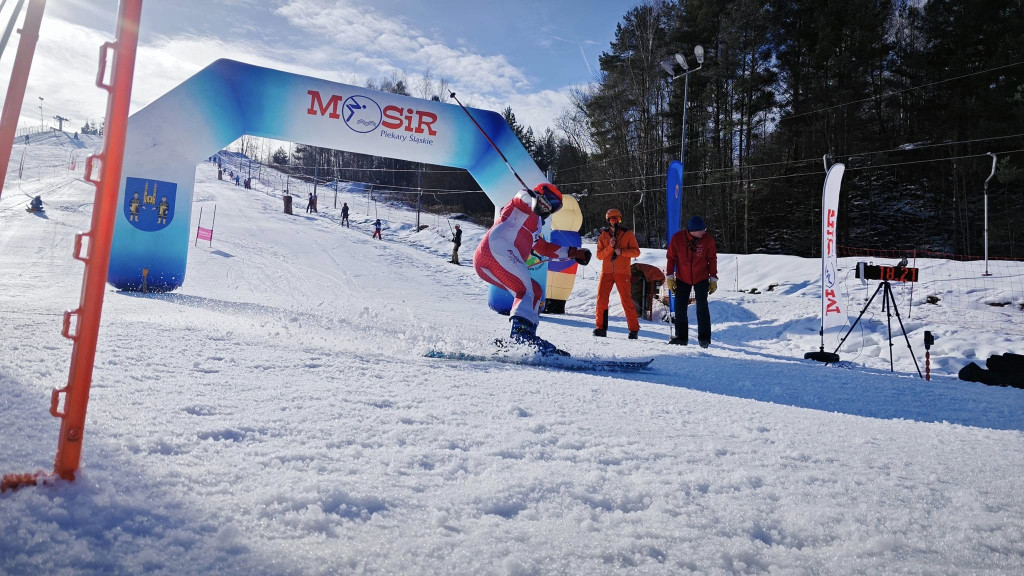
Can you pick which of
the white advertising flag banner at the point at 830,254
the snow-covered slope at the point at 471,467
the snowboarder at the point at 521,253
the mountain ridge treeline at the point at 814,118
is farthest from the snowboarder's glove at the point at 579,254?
the mountain ridge treeline at the point at 814,118

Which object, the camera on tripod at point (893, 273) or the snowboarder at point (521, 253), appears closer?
the snowboarder at point (521, 253)

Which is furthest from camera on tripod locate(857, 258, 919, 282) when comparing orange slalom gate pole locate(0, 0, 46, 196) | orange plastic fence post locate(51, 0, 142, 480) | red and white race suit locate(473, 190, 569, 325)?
orange slalom gate pole locate(0, 0, 46, 196)

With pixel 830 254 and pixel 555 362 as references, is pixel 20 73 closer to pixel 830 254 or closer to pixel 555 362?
pixel 555 362

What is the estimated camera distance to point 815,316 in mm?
8461

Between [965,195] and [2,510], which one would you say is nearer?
[2,510]

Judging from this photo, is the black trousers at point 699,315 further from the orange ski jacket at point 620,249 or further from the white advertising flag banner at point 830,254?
the white advertising flag banner at point 830,254

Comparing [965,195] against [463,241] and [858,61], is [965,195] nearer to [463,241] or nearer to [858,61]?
[858,61]

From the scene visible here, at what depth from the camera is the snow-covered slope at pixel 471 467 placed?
1.10 metres

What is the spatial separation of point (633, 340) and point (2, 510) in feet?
20.7

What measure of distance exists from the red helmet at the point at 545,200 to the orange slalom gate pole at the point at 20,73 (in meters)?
3.68

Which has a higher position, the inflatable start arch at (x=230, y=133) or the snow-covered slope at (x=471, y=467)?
the inflatable start arch at (x=230, y=133)

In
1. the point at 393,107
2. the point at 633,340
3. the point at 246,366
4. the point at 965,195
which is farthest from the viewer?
the point at 965,195

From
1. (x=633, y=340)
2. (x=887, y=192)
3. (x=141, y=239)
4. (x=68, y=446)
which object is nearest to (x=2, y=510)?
(x=68, y=446)

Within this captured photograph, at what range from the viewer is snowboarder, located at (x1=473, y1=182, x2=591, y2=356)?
4.69 m
